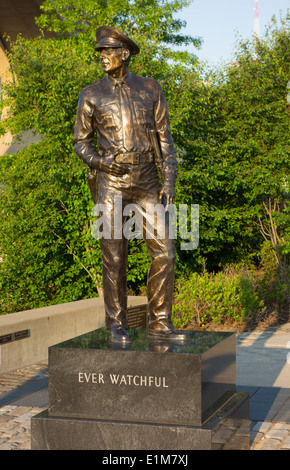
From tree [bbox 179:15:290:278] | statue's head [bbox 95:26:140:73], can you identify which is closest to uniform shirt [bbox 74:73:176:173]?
statue's head [bbox 95:26:140:73]

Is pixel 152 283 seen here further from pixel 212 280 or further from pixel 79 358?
pixel 212 280

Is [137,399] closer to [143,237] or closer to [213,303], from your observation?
[143,237]

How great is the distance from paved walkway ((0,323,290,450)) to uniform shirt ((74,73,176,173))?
2.51m

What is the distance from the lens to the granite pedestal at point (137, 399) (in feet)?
16.0

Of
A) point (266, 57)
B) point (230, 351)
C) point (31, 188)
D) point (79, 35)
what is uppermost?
point (79, 35)

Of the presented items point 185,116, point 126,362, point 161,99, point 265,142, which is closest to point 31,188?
point 185,116

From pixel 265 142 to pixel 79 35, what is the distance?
660 centimetres

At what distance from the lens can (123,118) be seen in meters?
5.64

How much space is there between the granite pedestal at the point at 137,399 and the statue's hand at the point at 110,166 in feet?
4.66

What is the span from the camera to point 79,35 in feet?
61.5

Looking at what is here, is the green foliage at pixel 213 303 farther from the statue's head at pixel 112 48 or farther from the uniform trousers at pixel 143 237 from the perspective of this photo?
the statue's head at pixel 112 48

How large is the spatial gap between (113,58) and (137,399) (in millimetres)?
2821
